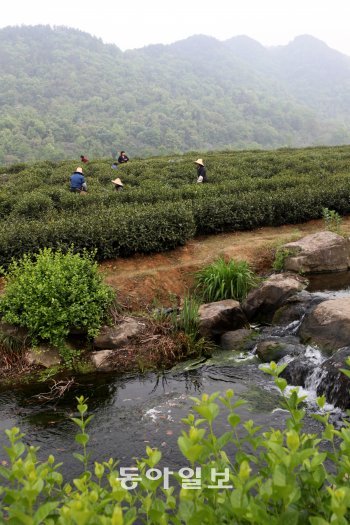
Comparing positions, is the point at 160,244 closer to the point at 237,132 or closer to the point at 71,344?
the point at 71,344

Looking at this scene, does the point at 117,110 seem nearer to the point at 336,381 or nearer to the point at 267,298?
the point at 267,298

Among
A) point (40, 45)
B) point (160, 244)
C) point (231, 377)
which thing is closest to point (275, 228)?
point (160, 244)

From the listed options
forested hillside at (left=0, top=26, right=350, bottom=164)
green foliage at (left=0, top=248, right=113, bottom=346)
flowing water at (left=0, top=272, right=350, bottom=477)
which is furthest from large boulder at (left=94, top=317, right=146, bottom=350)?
forested hillside at (left=0, top=26, right=350, bottom=164)

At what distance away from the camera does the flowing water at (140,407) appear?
19.5 feet

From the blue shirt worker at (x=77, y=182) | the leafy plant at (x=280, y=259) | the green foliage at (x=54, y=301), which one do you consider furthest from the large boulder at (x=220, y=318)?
the blue shirt worker at (x=77, y=182)

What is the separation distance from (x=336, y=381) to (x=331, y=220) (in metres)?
8.94

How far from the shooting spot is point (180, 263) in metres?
12.1

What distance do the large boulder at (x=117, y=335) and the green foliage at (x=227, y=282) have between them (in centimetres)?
211

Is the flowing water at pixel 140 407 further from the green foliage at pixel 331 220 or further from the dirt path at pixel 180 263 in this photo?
the green foliage at pixel 331 220

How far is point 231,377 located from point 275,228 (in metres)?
7.78

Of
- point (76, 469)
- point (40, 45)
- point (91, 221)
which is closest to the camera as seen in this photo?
point (76, 469)

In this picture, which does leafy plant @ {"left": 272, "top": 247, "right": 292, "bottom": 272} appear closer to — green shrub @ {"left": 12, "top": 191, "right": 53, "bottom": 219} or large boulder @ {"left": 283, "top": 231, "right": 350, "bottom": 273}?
large boulder @ {"left": 283, "top": 231, "right": 350, "bottom": 273}

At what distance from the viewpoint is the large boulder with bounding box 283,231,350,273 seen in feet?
38.1

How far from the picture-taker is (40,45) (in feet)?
616
